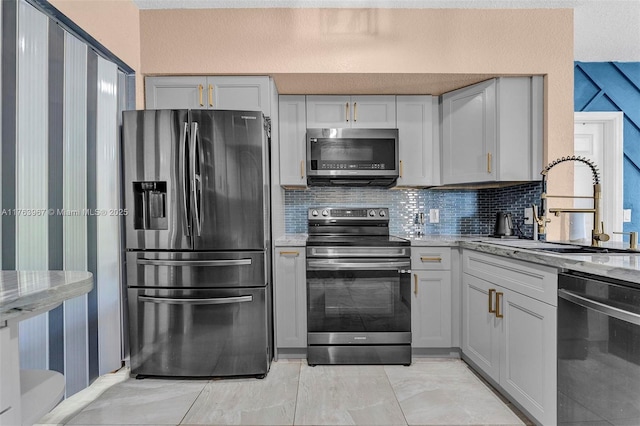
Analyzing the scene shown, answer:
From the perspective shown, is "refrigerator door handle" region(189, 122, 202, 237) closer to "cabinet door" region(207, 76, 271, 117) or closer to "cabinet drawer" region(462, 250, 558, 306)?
"cabinet door" region(207, 76, 271, 117)

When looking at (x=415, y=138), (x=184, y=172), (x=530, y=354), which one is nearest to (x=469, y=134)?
(x=415, y=138)

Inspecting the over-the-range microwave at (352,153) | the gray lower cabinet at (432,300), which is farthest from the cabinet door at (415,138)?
the gray lower cabinet at (432,300)

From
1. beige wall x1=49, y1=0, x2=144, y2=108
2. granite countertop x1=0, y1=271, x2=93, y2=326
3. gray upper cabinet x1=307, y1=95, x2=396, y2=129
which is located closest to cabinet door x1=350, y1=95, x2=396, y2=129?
gray upper cabinet x1=307, y1=95, x2=396, y2=129

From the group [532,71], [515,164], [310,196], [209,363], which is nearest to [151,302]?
[209,363]

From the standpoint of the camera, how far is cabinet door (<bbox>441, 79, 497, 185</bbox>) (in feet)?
8.32

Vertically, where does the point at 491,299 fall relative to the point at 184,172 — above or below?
below

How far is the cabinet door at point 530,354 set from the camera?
5.12 feet

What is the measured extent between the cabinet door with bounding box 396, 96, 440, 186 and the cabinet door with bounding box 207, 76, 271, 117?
3.65 feet

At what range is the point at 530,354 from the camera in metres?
1.69

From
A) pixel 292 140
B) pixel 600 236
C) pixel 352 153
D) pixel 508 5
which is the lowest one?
pixel 600 236

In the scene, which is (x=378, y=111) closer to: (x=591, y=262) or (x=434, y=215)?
(x=434, y=215)

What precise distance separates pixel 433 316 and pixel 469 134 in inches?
55.9

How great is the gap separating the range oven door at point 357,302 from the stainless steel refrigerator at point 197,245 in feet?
1.40

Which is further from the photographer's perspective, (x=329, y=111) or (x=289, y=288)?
(x=329, y=111)
